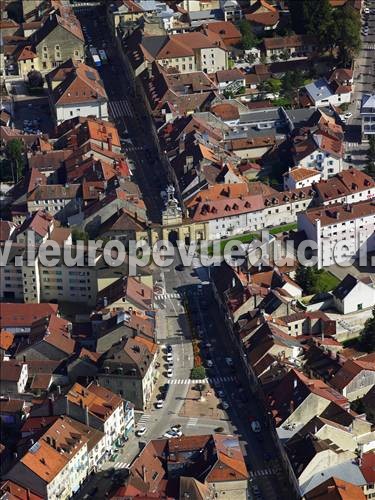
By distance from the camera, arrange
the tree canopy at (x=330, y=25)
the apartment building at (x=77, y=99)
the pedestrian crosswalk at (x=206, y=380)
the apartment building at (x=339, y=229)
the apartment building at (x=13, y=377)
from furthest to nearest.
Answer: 1. the tree canopy at (x=330, y=25)
2. the apartment building at (x=77, y=99)
3. the apartment building at (x=339, y=229)
4. the pedestrian crosswalk at (x=206, y=380)
5. the apartment building at (x=13, y=377)

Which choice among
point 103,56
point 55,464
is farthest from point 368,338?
point 103,56

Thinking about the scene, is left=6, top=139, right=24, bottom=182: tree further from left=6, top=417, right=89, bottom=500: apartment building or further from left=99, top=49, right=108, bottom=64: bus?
left=6, top=417, right=89, bottom=500: apartment building

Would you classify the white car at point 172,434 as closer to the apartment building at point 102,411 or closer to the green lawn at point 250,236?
the apartment building at point 102,411

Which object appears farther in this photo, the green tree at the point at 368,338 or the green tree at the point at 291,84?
the green tree at the point at 291,84

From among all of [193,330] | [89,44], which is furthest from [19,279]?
[89,44]

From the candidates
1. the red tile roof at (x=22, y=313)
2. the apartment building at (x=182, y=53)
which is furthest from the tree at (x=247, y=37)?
the red tile roof at (x=22, y=313)

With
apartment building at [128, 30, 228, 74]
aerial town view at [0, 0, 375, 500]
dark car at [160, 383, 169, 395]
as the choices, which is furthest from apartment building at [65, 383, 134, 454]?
apartment building at [128, 30, 228, 74]
